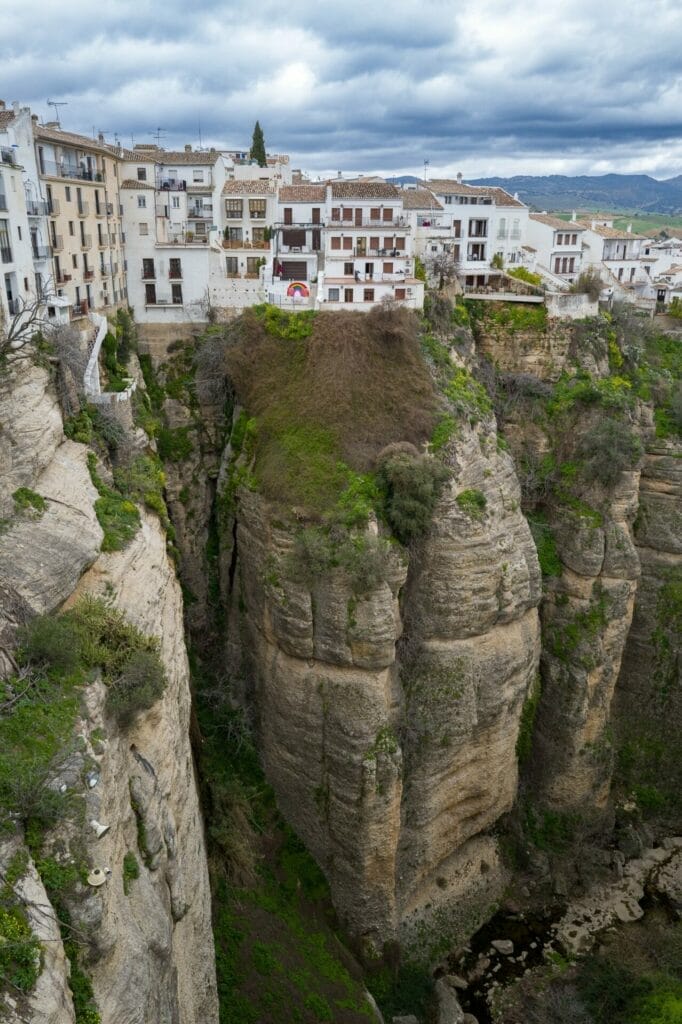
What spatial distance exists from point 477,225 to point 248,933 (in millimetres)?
31605

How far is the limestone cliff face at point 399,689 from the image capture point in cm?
2206

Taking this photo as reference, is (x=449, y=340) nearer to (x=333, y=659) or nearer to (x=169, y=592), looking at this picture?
(x=333, y=659)

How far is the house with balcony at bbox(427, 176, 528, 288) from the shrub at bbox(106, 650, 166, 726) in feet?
87.0

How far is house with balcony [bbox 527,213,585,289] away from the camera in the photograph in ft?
126

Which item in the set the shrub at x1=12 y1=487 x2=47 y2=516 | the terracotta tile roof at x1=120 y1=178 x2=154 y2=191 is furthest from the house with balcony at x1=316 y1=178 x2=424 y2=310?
the shrub at x1=12 y1=487 x2=47 y2=516

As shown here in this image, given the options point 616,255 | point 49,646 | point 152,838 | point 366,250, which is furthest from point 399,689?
point 616,255

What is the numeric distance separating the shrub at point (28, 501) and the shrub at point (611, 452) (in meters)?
18.8

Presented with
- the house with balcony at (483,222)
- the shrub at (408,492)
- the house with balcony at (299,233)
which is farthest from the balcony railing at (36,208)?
the house with balcony at (483,222)

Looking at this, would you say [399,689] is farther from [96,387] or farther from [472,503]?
[96,387]

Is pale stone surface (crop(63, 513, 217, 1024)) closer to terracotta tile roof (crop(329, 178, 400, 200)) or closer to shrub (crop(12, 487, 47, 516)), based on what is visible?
shrub (crop(12, 487, 47, 516))

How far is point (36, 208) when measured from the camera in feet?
75.3

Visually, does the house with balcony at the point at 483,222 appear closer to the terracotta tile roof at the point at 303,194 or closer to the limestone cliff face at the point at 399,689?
the terracotta tile roof at the point at 303,194

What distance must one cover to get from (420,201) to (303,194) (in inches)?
229

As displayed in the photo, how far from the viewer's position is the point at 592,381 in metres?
29.2
